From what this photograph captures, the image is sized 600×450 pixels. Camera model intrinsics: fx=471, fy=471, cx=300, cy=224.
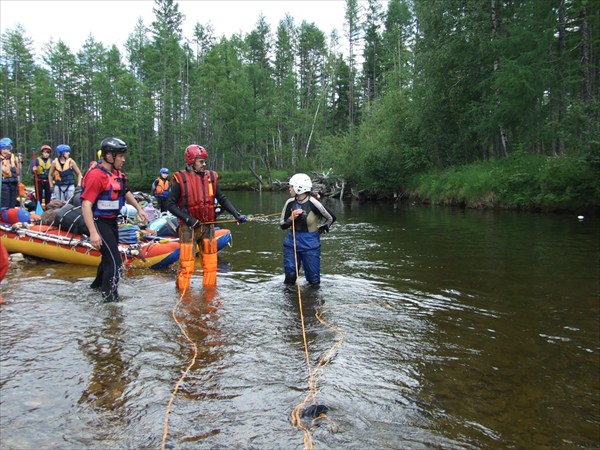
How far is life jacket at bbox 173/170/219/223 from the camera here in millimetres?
7059

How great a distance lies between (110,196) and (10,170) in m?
6.31

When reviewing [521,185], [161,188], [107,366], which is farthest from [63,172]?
[521,185]

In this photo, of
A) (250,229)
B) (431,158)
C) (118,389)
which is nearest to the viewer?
(118,389)

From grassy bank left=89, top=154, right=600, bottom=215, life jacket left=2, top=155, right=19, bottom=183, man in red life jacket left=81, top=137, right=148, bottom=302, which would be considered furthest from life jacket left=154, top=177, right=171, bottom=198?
grassy bank left=89, top=154, right=600, bottom=215

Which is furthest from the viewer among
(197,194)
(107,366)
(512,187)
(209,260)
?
(512,187)

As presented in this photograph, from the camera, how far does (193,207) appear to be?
23.4ft

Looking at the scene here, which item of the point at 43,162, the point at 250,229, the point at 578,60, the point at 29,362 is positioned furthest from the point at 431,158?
the point at 29,362

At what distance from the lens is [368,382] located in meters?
4.05

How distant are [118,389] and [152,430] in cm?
77

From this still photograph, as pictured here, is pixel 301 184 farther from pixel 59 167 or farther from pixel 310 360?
pixel 59 167

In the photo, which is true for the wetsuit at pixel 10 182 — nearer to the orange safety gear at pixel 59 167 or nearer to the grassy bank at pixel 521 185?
the orange safety gear at pixel 59 167

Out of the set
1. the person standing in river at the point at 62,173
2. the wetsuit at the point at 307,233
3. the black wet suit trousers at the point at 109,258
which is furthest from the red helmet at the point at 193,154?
the person standing in river at the point at 62,173

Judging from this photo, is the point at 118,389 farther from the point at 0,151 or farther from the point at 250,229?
the point at 250,229

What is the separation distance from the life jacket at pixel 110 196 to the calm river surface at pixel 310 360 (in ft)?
4.17
